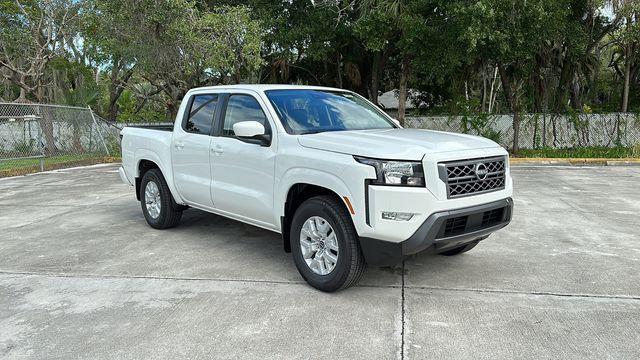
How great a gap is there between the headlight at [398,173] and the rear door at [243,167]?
1226mm

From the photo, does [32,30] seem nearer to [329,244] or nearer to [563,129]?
[329,244]

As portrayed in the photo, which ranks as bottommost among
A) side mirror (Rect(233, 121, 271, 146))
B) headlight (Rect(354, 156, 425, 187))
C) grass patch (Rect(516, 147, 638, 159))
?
grass patch (Rect(516, 147, 638, 159))

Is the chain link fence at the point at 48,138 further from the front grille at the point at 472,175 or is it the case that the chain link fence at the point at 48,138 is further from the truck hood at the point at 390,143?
the front grille at the point at 472,175

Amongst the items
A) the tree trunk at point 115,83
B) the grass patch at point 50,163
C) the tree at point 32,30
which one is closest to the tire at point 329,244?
the grass patch at point 50,163

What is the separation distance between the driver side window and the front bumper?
1.72m

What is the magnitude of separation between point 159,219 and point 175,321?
122 inches

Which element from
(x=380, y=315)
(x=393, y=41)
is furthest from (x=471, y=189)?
(x=393, y=41)

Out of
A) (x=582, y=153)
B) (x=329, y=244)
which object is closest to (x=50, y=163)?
(x=329, y=244)

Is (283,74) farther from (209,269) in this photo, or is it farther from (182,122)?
(209,269)

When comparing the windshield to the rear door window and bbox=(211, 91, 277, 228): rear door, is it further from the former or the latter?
the rear door window

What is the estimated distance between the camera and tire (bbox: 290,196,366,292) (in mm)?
4223

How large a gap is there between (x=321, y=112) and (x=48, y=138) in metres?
13.6

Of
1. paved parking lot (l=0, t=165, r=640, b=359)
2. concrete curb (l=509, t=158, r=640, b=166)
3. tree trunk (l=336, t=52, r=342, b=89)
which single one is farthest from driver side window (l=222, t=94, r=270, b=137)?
tree trunk (l=336, t=52, r=342, b=89)

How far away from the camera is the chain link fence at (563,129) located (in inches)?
759
